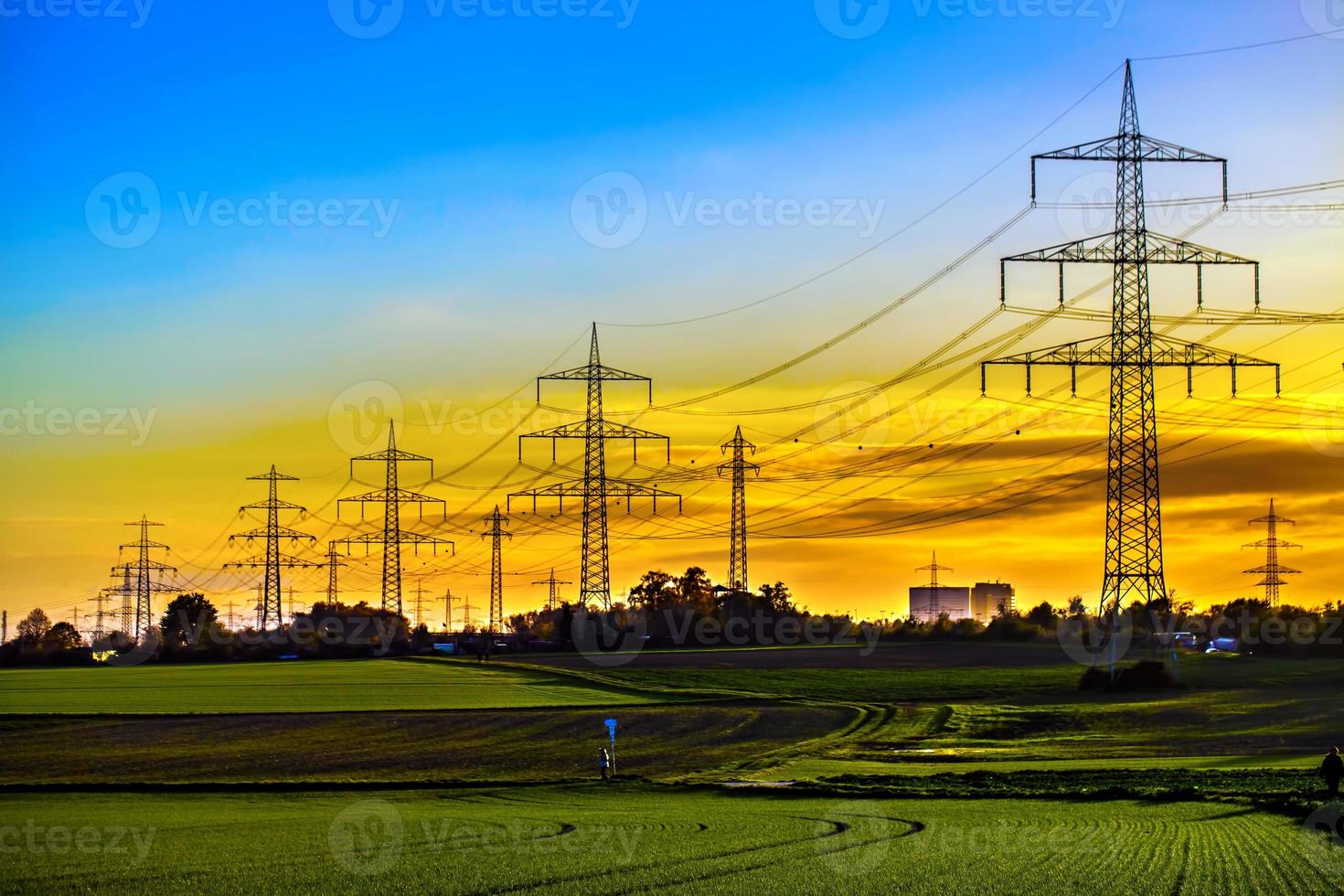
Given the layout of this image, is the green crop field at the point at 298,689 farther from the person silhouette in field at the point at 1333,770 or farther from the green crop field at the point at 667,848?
the person silhouette in field at the point at 1333,770

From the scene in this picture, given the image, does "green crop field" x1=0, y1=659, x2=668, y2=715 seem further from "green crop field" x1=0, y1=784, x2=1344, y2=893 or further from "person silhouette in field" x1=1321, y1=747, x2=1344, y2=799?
"person silhouette in field" x1=1321, y1=747, x2=1344, y2=799

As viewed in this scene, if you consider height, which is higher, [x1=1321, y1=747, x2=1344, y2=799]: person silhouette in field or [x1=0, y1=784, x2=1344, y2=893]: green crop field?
[x1=1321, y1=747, x2=1344, y2=799]: person silhouette in field

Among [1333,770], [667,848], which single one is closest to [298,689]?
[667,848]

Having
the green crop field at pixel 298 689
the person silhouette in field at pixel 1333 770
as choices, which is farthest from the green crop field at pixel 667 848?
the green crop field at pixel 298 689

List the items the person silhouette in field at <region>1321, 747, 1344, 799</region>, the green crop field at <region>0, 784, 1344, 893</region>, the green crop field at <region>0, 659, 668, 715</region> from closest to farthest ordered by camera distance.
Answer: the green crop field at <region>0, 784, 1344, 893</region>, the person silhouette in field at <region>1321, 747, 1344, 799</region>, the green crop field at <region>0, 659, 668, 715</region>

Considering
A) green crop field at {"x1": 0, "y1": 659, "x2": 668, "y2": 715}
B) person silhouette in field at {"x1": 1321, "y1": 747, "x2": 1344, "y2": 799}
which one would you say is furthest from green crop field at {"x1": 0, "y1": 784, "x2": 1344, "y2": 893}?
green crop field at {"x1": 0, "y1": 659, "x2": 668, "y2": 715}

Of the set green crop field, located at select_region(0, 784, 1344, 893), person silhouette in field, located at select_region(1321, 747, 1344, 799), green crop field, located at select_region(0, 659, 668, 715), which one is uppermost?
person silhouette in field, located at select_region(1321, 747, 1344, 799)
